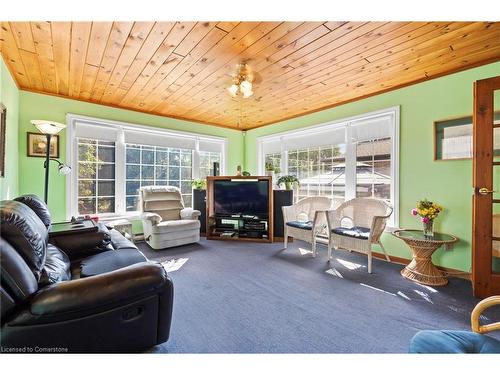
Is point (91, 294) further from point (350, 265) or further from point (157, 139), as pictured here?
point (157, 139)

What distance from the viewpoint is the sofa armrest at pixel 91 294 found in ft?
3.38

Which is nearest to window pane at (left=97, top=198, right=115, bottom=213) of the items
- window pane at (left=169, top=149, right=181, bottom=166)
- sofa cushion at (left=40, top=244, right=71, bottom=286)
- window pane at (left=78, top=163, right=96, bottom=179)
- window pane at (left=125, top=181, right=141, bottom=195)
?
window pane at (left=125, top=181, right=141, bottom=195)

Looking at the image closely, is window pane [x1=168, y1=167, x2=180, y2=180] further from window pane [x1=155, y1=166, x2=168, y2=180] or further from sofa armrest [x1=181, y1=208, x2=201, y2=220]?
sofa armrest [x1=181, y1=208, x2=201, y2=220]

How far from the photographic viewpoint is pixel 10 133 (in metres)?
2.79

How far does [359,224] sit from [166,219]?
317 cm

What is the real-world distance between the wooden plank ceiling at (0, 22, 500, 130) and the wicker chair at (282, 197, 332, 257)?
1.73 m

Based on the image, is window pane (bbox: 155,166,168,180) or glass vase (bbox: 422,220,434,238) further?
window pane (bbox: 155,166,168,180)

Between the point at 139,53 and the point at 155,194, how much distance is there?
2436 mm

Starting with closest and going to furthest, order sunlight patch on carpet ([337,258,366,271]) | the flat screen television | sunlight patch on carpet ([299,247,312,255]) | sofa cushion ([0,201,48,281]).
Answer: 1. sofa cushion ([0,201,48,281])
2. sunlight patch on carpet ([337,258,366,271])
3. sunlight patch on carpet ([299,247,312,255])
4. the flat screen television

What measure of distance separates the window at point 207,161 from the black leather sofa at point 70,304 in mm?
3877

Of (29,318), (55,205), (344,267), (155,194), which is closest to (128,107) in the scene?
(155,194)

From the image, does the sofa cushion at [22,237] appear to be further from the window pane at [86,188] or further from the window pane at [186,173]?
the window pane at [186,173]

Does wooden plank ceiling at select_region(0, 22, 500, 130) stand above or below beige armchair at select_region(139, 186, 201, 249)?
above

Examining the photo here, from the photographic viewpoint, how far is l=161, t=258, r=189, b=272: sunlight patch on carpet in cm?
295
